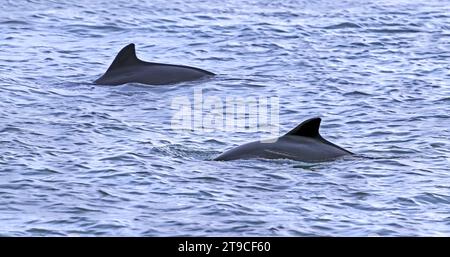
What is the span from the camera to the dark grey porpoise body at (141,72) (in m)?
26.7

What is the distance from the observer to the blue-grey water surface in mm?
17109

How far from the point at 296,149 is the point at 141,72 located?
26.4 ft

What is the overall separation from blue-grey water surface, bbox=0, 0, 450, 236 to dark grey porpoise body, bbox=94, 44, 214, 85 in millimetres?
405

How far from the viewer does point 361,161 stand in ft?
65.4

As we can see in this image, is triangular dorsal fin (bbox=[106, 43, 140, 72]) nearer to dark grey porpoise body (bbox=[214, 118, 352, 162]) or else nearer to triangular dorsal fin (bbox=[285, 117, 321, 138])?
dark grey porpoise body (bbox=[214, 118, 352, 162])

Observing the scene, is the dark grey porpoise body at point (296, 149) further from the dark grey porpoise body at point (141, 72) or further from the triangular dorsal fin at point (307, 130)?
the dark grey porpoise body at point (141, 72)

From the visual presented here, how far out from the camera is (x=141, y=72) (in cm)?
2702

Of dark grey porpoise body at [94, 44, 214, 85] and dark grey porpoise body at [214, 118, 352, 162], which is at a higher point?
dark grey porpoise body at [214, 118, 352, 162]

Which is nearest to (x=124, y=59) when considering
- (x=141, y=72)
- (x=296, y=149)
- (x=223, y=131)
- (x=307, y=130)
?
(x=141, y=72)

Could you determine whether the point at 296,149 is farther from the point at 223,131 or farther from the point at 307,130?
the point at 223,131

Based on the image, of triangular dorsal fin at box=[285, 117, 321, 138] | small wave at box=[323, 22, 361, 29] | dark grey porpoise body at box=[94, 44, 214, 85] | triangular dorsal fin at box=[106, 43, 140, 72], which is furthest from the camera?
small wave at box=[323, 22, 361, 29]

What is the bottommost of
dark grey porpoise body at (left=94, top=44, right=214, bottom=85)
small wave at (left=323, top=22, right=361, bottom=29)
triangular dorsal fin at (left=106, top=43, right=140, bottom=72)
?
small wave at (left=323, top=22, right=361, bottom=29)

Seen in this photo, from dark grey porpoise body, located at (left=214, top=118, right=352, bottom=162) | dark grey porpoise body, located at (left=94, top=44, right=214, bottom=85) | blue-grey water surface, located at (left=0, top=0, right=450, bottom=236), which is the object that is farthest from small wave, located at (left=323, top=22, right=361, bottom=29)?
dark grey porpoise body, located at (left=214, top=118, right=352, bottom=162)
